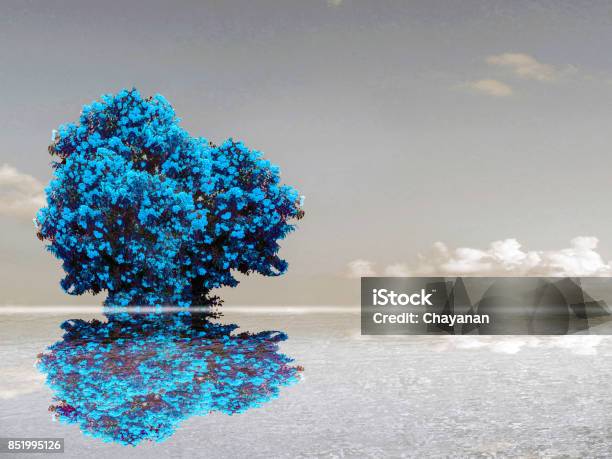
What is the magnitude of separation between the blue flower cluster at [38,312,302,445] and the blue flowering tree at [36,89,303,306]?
10.6m

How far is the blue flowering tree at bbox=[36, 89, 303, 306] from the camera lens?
3662 centimetres

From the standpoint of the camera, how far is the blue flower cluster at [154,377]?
11.1 meters

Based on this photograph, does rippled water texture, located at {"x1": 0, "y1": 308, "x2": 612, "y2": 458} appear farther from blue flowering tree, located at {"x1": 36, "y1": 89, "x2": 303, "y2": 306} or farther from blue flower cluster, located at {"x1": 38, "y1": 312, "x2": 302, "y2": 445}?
blue flowering tree, located at {"x1": 36, "y1": 89, "x2": 303, "y2": 306}

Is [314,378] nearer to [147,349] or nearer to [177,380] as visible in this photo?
[177,380]

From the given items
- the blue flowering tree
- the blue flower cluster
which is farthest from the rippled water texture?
the blue flowering tree

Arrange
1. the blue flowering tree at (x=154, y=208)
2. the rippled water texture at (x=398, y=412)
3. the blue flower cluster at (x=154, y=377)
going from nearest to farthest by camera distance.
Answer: the rippled water texture at (x=398, y=412)
the blue flower cluster at (x=154, y=377)
the blue flowering tree at (x=154, y=208)

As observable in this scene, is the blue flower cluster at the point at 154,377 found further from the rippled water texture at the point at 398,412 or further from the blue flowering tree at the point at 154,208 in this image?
the blue flowering tree at the point at 154,208

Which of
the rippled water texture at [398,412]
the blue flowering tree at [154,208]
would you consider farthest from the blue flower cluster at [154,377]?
the blue flowering tree at [154,208]

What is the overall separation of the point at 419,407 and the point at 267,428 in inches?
112

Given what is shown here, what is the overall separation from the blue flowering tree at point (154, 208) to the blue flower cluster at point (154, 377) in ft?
34.9

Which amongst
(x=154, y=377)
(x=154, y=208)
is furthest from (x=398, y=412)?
(x=154, y=208)

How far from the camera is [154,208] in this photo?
36.0 meters

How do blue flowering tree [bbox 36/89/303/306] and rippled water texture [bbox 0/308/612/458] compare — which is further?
blue flowering tree [bbox 36/89/303/306]

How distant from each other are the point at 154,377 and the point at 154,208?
70.7ft
